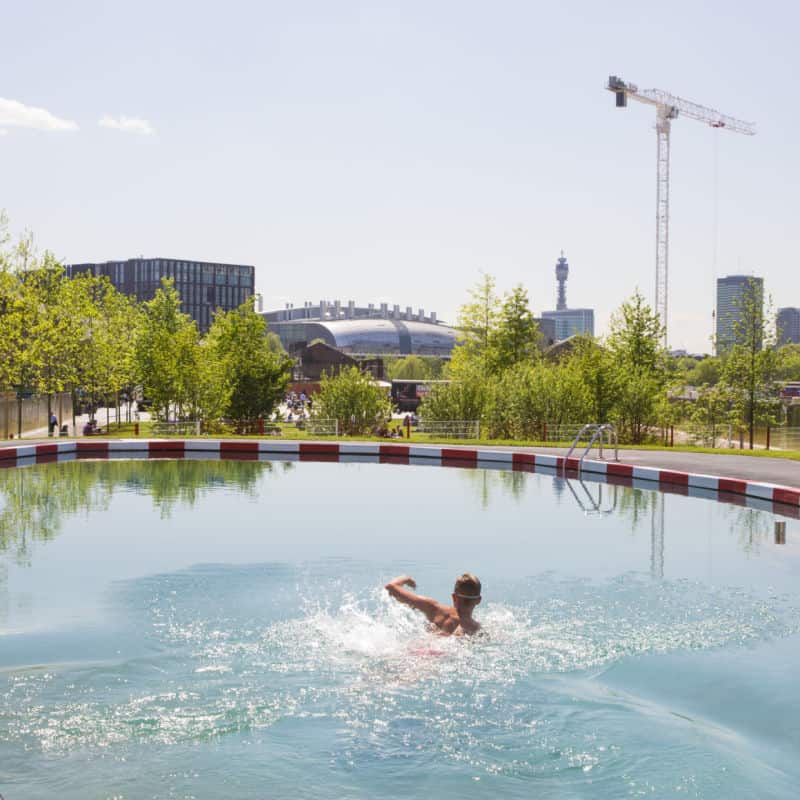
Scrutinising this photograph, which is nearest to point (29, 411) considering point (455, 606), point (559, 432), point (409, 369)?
point (559, 432)

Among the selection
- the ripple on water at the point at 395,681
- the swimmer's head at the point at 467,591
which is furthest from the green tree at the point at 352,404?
the swimmer's head at the point at 467,591

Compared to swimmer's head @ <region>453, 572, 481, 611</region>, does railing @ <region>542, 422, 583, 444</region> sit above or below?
above

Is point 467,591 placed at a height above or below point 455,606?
above

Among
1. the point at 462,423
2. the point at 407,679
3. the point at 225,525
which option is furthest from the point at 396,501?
the point at 462,423

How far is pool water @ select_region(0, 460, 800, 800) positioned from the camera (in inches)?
247

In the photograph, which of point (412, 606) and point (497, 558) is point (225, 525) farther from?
point (412, 606)

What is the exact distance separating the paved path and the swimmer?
568 inches

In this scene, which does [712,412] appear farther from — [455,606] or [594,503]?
[455,606]

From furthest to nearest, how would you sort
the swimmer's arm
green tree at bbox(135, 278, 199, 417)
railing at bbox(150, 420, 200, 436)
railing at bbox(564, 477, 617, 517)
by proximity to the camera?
green tree at bbox(135, 278, 199, 417) < railing at bbox(150, 420, 200, 436) < railing at bbox(564, 477, 617, 517) < the swimmer's arm

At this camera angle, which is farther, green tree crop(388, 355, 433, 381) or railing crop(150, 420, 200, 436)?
green tree crop(388, 355, 433, 381)

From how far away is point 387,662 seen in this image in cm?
833

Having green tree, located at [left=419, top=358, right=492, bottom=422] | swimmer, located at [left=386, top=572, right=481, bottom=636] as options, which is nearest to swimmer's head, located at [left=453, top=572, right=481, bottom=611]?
swimmer, located at [left=386, top=572, right=481, bottom=636]

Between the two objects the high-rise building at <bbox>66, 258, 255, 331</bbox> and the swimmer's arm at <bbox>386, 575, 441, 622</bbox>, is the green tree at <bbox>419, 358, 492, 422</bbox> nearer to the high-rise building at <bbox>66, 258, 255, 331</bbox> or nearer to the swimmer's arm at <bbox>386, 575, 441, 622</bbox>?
the swimmer's arm at <bbox>386, 575, 441, 622</bbox>

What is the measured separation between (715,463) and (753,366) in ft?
51.1
